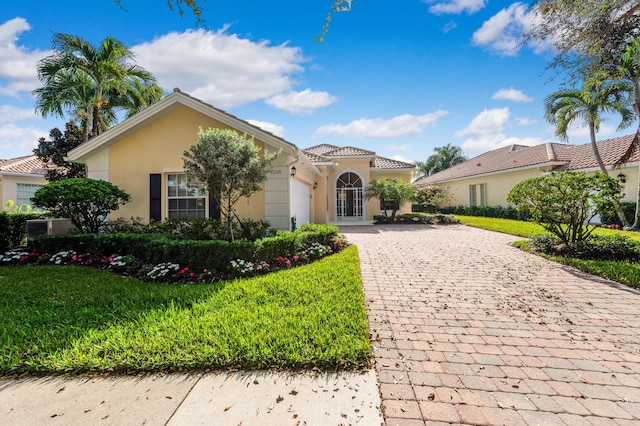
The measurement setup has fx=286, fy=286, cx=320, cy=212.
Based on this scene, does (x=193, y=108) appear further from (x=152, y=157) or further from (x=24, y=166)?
(x=24, y=166)

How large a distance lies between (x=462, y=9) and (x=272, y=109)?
8.17 meters

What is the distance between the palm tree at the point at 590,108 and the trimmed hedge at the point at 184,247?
47.7 ft

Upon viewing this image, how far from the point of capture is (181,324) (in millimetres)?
3746

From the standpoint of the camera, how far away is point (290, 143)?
8867 millimetres

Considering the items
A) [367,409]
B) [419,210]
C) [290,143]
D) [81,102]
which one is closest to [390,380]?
[367,409]

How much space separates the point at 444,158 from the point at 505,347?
43.0 m

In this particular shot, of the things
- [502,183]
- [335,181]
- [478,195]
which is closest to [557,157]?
[502,183]

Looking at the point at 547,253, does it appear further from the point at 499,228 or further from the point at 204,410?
the point at 204,410

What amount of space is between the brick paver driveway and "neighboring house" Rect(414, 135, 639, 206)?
44.1ft

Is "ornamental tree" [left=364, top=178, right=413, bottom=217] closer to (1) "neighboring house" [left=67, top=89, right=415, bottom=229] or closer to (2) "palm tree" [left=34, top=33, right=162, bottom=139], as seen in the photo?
(1) "neighboring house" [left=67, top=89, right=415, bottom=229]

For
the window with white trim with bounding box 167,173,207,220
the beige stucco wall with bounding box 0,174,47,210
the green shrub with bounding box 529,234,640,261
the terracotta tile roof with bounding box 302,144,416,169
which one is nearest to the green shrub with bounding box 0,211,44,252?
the window with white trim with bounding box 167,173,207,220

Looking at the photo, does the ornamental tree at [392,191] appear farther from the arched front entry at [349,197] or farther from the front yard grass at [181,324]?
the front yard grass at [181,324]

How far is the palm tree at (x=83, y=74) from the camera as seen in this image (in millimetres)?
11867

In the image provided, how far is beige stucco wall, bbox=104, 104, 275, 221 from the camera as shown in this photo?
376 inches
